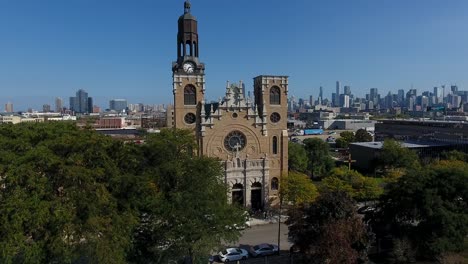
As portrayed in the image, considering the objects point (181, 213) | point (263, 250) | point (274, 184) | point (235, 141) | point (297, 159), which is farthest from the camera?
point (297, 159)

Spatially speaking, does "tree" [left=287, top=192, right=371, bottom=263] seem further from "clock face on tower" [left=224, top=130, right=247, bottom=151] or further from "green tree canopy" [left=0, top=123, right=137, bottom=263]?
"clock face on tower" [left=224, top=130, right=247, bottom=151]

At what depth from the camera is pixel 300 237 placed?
23578 millimetres

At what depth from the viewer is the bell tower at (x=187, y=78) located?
39656 millimetres

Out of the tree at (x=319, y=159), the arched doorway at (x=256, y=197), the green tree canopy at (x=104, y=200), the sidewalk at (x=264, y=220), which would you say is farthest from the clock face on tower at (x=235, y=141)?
the tree at (x=319, y=159)

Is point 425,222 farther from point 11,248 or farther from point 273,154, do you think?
point 11,248

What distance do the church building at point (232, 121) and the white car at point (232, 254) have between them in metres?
10.2

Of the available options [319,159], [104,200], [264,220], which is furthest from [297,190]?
[319,159]

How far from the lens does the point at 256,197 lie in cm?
4112

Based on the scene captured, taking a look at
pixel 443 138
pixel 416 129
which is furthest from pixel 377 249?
pixel 416 129

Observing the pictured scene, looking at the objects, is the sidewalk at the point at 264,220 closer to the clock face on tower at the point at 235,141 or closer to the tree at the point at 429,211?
the clock face on tower at the point at 235,141

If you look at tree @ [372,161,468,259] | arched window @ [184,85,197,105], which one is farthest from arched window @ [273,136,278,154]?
tree @ [372,161,468,259]

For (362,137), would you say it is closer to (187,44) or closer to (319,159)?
(319,159)

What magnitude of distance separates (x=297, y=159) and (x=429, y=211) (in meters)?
30.3

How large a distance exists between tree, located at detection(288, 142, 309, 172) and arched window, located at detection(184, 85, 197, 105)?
68.6 ft
